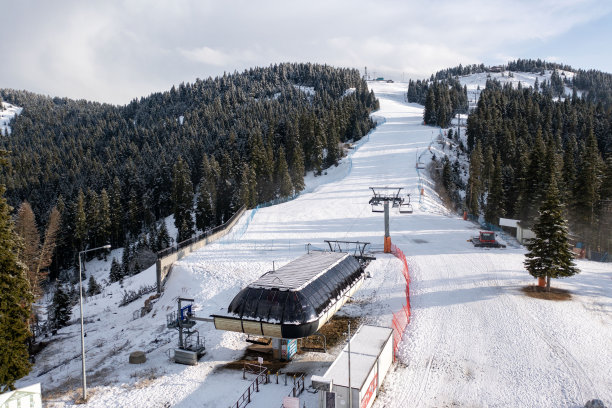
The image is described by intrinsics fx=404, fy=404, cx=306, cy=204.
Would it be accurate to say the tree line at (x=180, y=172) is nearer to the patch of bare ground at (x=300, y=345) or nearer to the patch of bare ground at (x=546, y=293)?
the patch of bare ground at (x=300, y=345)

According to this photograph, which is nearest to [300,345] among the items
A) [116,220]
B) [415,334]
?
[415,334]

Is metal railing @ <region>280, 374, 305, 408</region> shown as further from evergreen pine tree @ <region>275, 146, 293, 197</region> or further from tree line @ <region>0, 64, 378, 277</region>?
evergreen pine tree @ <region>275, 146, 293, 197</region>

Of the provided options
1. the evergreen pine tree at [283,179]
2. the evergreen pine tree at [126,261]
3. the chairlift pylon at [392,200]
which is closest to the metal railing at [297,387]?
the chairlift pylon at [392,200]

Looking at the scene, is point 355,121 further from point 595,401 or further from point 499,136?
point 595,401

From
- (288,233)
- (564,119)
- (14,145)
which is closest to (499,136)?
(564,119)

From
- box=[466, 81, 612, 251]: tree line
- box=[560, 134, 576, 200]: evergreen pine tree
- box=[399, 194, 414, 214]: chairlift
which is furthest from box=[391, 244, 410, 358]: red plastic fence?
box=[560, 134, 576, 200]: evergreen pine tree

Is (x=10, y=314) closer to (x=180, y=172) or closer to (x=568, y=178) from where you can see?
(x=180, y=172)
